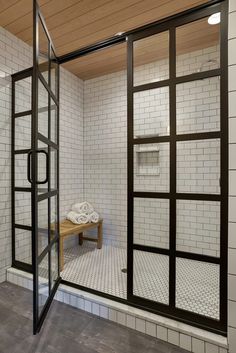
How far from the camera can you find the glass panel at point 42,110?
63.8 inches

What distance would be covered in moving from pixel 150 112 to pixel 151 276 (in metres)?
1.68

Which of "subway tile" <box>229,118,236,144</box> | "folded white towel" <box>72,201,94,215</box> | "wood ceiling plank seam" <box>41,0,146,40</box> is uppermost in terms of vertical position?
"wood ceiling plank seam" <box>41,0,146,40</box>

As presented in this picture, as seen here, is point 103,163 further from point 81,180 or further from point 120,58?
point 120,58

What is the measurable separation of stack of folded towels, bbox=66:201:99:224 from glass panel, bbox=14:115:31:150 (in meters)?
1.10

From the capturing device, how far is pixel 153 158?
2297mm

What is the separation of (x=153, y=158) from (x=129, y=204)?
2.47 ft

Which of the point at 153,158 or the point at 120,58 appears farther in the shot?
the point at 120,58

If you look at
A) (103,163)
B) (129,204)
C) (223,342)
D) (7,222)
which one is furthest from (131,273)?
(103,163)

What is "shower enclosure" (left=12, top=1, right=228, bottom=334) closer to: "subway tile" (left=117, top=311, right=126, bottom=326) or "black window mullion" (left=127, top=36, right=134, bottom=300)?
"black window mullion" (left=127, top=36, right=134, bottom=300)

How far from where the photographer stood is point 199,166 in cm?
201

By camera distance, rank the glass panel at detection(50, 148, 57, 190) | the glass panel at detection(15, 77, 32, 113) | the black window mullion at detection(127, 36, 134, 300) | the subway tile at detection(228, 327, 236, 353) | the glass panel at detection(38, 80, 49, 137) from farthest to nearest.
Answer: the glass panel at detection(15, 77, 32, 113)
the glass panel at detection(50, 148, 57, 190)
the black window mullion at detection(127, 36, 134, 300)
the glass panel at detection(38, 80, 49, 137)
the subway tile at detection(228, 327, 236, 353)

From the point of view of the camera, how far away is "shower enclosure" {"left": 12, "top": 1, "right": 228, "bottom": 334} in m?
1.45

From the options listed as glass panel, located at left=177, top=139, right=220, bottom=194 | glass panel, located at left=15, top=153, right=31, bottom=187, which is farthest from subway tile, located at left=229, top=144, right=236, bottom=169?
glass panel, located at left=15, top=153, right=31, bottom=187

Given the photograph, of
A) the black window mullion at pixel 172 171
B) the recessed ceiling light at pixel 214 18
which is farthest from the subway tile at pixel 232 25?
the black window mullion at pixel 172 171
